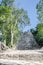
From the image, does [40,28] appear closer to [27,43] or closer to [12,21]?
[27,43]

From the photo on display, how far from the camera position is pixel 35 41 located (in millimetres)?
19953

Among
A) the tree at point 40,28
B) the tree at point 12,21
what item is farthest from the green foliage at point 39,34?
the tree at point 12,21

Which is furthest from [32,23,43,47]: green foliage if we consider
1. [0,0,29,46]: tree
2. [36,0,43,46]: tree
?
[0,0,29,46]: tree

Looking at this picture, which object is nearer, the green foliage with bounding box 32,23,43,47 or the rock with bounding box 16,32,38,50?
the rock with bounding box 16,32,38,50

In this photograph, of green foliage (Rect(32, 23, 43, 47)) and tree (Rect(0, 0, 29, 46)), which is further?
tree (Rect(0, 0, 29, 46))

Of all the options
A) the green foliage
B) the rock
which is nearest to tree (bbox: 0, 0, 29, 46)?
the green foliage

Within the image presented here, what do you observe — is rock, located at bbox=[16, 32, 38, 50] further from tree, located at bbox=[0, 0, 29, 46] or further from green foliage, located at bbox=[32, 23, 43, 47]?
tree, located at bbox=[0, 0, 29, 46]

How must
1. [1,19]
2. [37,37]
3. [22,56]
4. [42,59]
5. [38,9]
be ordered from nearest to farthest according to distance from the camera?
[42,59], [22,56], [38,9], [37,37], [1,19]

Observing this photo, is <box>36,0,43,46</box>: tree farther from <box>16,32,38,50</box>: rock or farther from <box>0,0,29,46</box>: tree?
<box>0,0,29,46</box>: tree

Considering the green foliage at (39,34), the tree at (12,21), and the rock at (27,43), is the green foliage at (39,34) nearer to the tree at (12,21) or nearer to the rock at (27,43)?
the rock at (27,43)

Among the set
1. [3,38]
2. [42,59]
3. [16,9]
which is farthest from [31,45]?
[3,38]

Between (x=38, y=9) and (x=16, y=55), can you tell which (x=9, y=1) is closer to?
(x=38, y=9)

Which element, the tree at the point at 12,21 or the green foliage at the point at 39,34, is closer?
the green foliage at the point at 39,34

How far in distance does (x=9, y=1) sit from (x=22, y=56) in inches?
838
